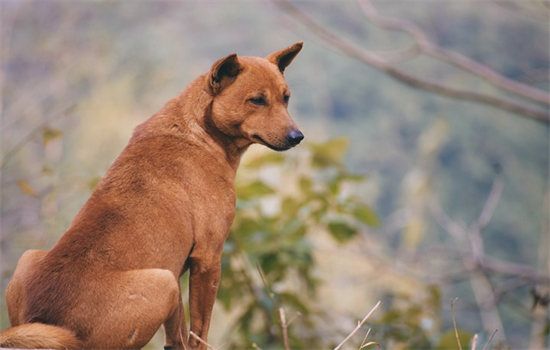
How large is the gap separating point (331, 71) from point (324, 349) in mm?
10898

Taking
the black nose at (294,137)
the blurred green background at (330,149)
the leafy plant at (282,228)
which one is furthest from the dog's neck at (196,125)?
the leafy plant at (282,228)

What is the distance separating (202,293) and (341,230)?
326cm

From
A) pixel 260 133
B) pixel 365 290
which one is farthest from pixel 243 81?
pixel 365 290

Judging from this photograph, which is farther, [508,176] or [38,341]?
[508,176]

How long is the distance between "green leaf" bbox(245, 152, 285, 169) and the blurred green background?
2 cm

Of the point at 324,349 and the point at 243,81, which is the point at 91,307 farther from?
the point at 324,349

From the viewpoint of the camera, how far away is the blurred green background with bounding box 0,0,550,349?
773 cm

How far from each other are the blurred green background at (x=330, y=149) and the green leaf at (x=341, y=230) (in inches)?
0.8

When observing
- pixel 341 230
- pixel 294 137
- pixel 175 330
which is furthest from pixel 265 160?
pixel 175 330

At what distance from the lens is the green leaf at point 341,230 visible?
771 centimetres

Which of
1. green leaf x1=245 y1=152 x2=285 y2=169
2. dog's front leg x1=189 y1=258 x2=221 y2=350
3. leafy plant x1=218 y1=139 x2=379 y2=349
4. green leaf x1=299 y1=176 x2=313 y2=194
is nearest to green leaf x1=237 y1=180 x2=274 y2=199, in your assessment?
leafy plant x1=218 y1=139 x2=379 y2=349

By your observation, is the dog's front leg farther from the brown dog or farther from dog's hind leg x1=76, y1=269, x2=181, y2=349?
dog's hind leg x1=76, y1=269, x2=181, y2=349

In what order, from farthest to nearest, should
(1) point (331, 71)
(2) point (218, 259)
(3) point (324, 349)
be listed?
(1) point (331, 71)
(3) point (324, 349)
(2) point (218, 259)

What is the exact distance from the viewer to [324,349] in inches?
339
